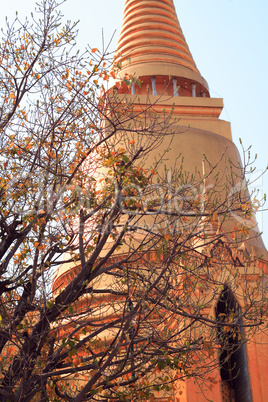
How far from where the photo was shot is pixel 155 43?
20.7 m

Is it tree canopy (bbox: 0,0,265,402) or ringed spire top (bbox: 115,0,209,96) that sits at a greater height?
ringed spire top (bbox: 115,0,209,96)

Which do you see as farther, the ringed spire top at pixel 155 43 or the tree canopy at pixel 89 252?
the ringed spire top at pixel 155 43

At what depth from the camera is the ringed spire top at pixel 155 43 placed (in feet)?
62.3

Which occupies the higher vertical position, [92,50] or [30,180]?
[92,50]

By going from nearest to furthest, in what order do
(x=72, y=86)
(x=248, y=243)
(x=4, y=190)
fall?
(x=4, y=190)
(x=72, y=86)
(x=248, y=243)

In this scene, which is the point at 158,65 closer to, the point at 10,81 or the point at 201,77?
the point at 201,77

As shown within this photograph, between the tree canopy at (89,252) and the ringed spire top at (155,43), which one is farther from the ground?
the ringed spire top at (155,43)

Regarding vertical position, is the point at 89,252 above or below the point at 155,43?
below

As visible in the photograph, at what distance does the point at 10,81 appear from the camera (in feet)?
26.9

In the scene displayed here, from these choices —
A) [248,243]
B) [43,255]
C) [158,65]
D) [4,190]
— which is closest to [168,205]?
[43,255]

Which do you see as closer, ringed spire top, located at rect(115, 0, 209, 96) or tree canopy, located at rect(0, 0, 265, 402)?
tree canopy, located at rect(0, 0, 265, 402)

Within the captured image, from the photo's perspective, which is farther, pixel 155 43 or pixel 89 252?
pixel 155 43

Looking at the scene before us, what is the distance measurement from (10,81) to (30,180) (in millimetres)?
1561

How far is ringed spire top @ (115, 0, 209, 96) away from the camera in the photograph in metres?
19.0
